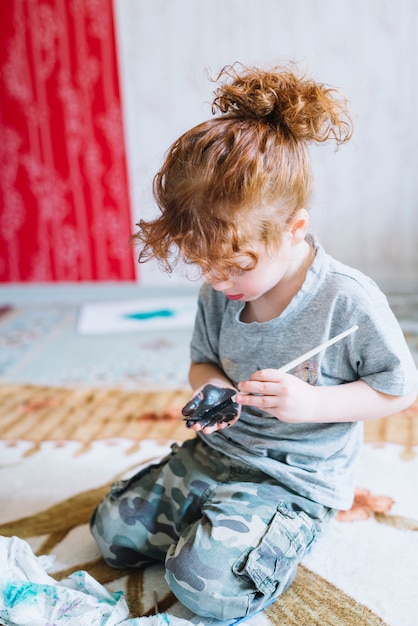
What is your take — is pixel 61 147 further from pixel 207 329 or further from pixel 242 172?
pixel 242 172

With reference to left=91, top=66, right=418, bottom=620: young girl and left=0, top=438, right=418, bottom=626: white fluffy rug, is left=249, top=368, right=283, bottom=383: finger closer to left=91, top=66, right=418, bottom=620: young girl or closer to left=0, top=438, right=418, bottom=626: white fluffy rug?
left=91, top=66, right=418, bottom=620: young girl

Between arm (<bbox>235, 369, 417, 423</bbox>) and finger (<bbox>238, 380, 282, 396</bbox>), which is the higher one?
finger (<bbox>238, 380, 282, 396</bbox>)

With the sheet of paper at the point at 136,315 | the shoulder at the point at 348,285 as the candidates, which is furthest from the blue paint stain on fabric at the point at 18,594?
the sheet of paper at the point at 136,315

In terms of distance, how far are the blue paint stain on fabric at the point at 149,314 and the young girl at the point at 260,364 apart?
Result: 113cm

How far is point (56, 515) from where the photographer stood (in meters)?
0.95

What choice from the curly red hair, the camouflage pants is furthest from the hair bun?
the camouflage pants

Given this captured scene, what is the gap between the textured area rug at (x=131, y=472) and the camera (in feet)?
2.45

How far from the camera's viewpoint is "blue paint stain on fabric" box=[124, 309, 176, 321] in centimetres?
198

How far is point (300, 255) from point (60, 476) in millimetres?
539

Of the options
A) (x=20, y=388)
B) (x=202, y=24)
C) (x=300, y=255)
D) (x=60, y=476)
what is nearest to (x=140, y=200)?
(x=202, y=24)

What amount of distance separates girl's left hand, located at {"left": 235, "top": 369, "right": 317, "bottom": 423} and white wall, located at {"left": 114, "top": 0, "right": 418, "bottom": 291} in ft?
4.16

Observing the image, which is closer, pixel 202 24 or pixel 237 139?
pixel 237 139

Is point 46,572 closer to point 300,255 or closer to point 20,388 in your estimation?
point 300,255

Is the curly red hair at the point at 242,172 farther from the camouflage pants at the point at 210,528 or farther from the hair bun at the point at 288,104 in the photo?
the camouflage pants at the point at 210,528
